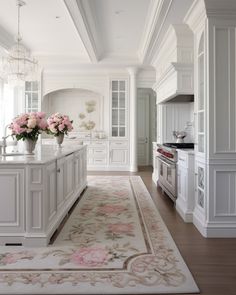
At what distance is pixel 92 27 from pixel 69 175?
9.65ft

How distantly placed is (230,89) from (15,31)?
4.69 metres

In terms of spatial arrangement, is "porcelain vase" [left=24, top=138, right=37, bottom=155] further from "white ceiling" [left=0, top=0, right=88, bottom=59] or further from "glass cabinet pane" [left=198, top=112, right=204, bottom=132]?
"white ceiling" [left=0, top=0, right=88, bottom=59]

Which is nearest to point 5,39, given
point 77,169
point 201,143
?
point 77,169

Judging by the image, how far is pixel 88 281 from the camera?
7.32 feet

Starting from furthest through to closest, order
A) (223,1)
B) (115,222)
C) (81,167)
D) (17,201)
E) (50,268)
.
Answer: (81,167)
(115,222)
(223,1)
(17,201)
(50,268)

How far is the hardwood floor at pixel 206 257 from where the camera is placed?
2.20 metres

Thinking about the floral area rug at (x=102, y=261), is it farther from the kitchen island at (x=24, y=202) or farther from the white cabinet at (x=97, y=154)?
the white cabinet at (x=97, y=154)

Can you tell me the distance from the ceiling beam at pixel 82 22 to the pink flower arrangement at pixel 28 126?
1.98m

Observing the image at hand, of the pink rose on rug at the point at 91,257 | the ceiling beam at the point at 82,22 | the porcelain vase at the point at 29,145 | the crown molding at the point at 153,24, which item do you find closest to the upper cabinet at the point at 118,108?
the crown molding at the point at 153,24

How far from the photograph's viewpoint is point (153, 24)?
5.04 metres

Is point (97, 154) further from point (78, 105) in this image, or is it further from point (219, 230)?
point (219, 230)

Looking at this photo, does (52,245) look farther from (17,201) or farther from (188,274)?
(188,274)

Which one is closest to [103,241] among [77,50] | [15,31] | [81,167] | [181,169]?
[181,169]

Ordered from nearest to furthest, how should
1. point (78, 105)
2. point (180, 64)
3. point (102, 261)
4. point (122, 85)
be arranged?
point (102, 261) < point (180, 64) < point (122, 85) < point (78, 105)
